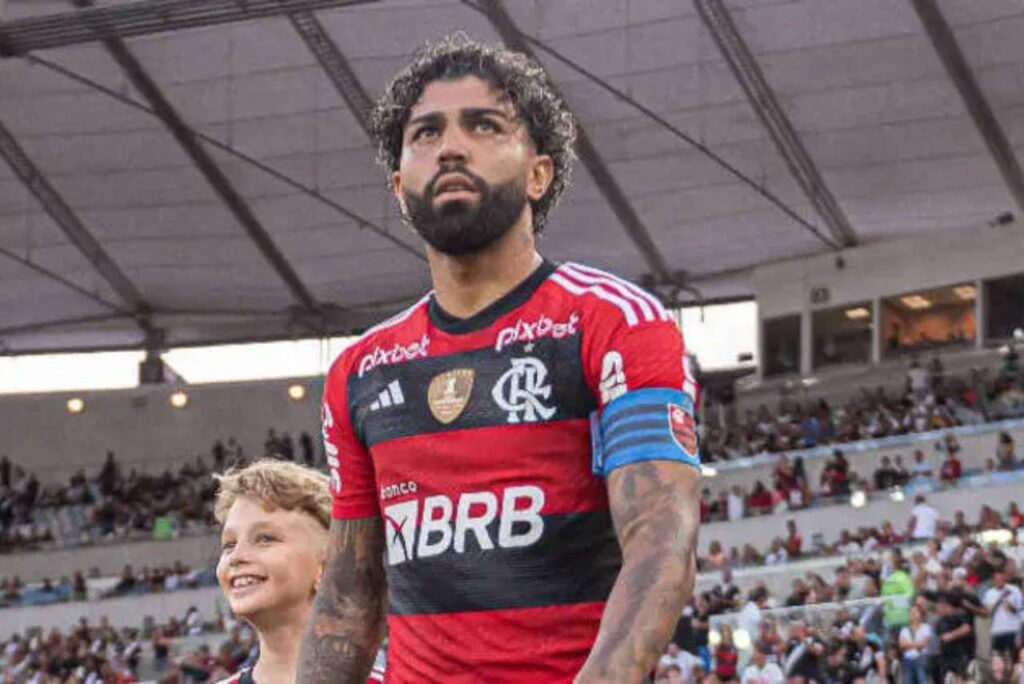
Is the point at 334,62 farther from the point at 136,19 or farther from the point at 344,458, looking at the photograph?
the point at 344,458

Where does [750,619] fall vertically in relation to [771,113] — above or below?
below

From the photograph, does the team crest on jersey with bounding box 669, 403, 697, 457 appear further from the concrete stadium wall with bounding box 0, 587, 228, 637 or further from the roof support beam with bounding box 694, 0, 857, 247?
the concrete stadium wall with bounding box 0, 587, 228, 637

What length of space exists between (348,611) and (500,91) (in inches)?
37.7

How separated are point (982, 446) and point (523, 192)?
3238 cm

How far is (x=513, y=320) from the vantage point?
164 inches

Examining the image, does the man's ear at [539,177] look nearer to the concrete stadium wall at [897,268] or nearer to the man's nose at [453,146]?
the man's nose at [453,146]

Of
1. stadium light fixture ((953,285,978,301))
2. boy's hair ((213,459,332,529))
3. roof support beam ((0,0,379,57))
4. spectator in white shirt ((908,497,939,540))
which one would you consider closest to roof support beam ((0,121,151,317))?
roof support beam ((0,0,379,57))

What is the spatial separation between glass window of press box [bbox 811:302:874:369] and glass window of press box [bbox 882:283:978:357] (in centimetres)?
48

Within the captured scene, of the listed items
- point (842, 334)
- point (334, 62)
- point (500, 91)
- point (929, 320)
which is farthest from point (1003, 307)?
point (500, 91)

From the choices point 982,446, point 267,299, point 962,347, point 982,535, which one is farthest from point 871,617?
point 267,299

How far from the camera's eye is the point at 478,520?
4.05 meters

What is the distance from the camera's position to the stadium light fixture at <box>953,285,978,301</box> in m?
43.9

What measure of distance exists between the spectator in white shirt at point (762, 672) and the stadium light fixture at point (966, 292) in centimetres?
2336

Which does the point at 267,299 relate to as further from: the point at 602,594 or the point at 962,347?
the point at 602,594
